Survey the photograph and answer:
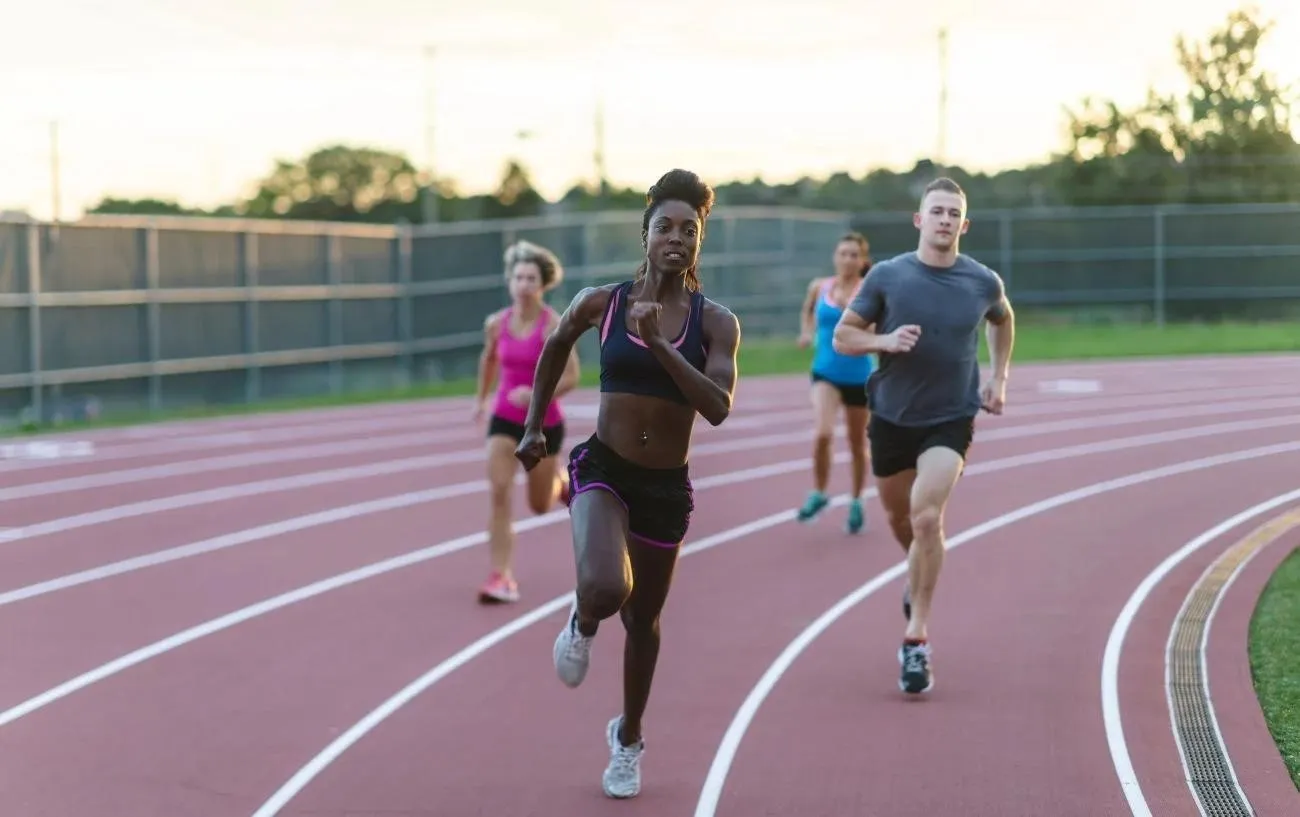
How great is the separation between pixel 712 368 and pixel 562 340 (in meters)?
0.61

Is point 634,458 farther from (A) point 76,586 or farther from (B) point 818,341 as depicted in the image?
(B) point 818,341

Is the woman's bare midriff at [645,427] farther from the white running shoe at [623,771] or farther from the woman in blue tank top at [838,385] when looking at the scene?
the woman in blue tank top at [838,385]

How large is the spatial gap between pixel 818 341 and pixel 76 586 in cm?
537

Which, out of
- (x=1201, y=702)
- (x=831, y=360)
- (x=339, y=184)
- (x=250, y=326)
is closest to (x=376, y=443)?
(x=250, y=326)

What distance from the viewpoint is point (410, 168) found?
335ft

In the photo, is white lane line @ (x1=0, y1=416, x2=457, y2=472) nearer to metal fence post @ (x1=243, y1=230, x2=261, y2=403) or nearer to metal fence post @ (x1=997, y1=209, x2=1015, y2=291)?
metal fence post @ (x1=243, y1=230, x2=261, y2=403)

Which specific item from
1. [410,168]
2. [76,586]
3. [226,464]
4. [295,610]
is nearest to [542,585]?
[295,610]

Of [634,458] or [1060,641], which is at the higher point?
[634,458]

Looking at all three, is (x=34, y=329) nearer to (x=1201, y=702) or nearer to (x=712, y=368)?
(x=1201, y=702)

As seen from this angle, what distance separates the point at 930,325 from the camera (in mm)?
8406

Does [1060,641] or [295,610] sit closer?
[1060,641]

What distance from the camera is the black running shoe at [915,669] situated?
816 cm

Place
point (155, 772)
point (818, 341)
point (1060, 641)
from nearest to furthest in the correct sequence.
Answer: point (155, 772) → point (1060, 641) → point (818, 341)

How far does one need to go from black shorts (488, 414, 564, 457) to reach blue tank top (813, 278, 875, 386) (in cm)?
318
